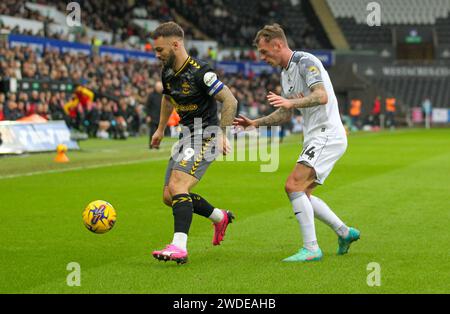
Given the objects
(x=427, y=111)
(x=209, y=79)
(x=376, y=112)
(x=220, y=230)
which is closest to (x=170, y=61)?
(x=209, y=79)

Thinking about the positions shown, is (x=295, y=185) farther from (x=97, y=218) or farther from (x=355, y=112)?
(x=355, y=112)

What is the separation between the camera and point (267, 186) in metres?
17.2

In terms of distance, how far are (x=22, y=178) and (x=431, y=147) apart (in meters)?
18.8

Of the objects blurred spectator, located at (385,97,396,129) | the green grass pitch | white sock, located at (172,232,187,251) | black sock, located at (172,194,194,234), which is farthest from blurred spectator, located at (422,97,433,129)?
white sock, located at (172,232,187,251)

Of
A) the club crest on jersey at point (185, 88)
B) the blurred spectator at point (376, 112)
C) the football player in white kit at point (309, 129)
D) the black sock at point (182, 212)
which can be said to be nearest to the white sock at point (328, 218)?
the football player in white kit at point (309, 129)

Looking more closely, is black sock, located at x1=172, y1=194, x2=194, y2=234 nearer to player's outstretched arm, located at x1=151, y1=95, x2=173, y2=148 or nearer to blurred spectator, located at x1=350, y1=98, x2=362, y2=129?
player's outstretched arm, located at x1=151, y1=95, x2=173, y2=148

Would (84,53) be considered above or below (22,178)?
above

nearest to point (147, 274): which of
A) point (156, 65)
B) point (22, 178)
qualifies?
point (22, 178)

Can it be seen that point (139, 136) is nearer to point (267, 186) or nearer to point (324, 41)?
point (267, 186)

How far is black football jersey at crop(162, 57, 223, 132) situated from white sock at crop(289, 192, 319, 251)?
3.74ft

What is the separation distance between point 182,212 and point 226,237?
6.15 ft

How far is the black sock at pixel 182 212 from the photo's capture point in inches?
336

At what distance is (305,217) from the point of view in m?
8.72

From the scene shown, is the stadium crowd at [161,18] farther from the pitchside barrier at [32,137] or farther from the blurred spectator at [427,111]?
the pitchside barrier at [32,137]
